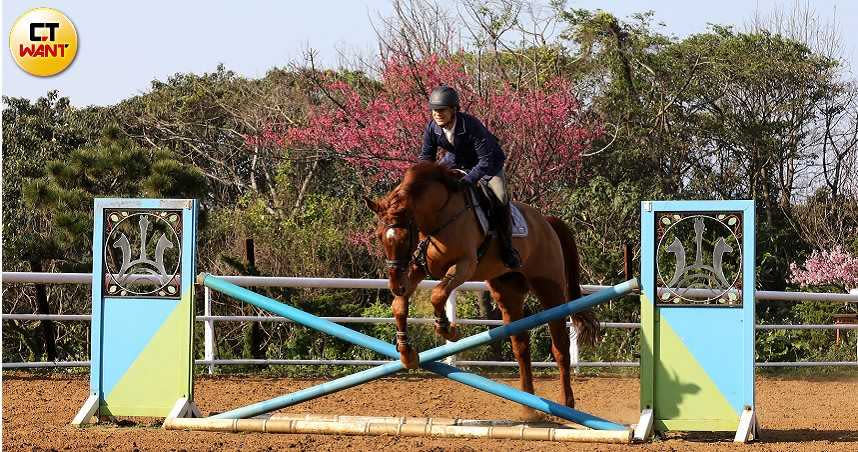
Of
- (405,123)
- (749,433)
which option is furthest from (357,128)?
(749,433)

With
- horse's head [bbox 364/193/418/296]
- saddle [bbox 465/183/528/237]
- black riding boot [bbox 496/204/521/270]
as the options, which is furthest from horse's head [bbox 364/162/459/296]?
black riding boot [bbox 496/204/521/270]

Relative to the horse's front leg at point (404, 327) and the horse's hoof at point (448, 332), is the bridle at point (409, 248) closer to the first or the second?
the horse's front leg at point (404, 327)

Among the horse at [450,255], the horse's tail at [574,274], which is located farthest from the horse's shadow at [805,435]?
the horse's tail at [574,274]

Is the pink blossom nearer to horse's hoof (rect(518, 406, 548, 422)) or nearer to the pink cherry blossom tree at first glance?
the pink cherry blossom tree

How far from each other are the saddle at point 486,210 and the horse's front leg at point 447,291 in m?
0.41

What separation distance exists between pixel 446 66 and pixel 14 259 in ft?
21.5

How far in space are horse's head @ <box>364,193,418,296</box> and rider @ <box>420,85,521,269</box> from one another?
0.69 m

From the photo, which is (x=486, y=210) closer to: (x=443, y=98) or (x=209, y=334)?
(x=443, y=98)

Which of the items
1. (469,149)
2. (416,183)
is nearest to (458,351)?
(416,183)

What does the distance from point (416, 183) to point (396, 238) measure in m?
0.43

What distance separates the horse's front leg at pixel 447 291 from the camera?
6.45m

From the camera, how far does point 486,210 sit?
7035 mm

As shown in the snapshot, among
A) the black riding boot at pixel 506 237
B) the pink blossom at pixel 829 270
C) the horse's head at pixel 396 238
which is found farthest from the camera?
the pink blossom at pixel 829 270

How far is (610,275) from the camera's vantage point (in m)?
16.1
